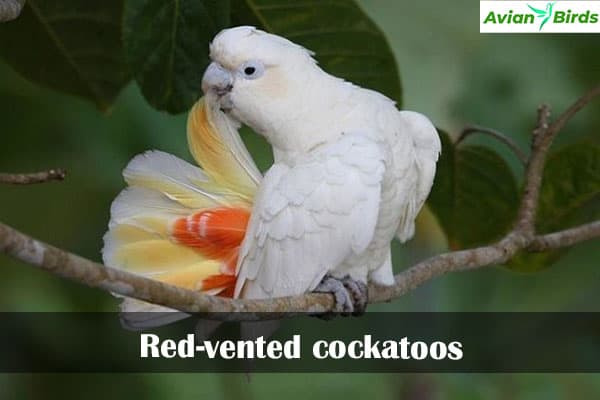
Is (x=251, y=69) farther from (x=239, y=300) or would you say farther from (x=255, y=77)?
(x=239, y=300)

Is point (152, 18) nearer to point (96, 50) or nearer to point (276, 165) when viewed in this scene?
point (96, 50)

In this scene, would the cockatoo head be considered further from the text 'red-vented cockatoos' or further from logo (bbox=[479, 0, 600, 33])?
logo (bbox=[479, 0, 600, 33])

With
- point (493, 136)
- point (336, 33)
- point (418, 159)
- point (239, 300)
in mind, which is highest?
point (336, 33)

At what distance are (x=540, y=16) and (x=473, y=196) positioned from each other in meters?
0.34

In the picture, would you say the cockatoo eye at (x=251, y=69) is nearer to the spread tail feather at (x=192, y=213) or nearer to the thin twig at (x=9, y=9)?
the spread tail feather at (x=192, y=213)

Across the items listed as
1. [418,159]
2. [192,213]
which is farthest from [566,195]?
[192,213]

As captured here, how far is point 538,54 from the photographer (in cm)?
151

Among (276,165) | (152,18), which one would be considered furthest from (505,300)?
(152,18)

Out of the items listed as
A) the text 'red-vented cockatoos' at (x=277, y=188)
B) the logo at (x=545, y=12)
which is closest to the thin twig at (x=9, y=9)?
the text 'red-vented cockatoos' at (x=277, y=188)

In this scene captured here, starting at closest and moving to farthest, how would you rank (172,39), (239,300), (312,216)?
(239,300)
(312,216)
(172,39)

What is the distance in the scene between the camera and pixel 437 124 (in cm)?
150

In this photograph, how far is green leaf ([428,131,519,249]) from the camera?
1.49 metres

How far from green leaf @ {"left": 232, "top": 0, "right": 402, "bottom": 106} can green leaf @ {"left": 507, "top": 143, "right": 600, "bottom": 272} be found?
33 centimetres

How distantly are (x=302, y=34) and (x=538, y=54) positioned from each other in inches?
17.2
